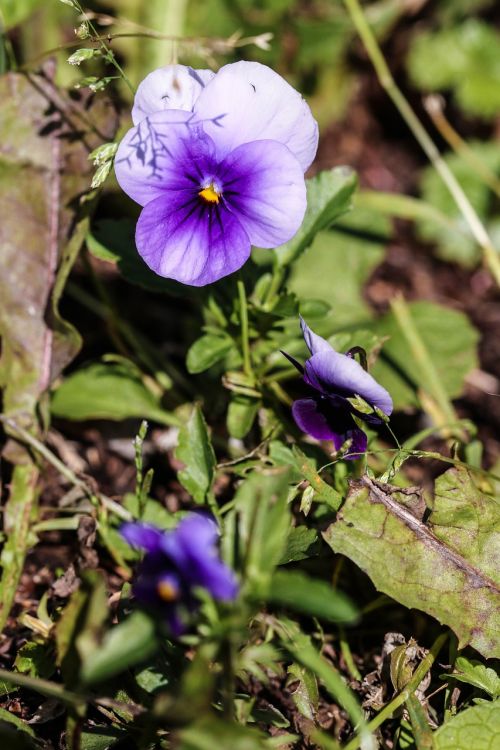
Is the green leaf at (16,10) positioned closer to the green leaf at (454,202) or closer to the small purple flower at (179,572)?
the green leaf at (454,202)

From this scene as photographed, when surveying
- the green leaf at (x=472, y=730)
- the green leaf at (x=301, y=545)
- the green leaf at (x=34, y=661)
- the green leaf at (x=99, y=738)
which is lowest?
the green leaf at (x=99, y=738)

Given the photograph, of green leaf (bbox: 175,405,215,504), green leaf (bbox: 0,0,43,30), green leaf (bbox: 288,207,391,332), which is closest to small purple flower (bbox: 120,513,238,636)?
green leaf (bbox: 175,405,215,504)

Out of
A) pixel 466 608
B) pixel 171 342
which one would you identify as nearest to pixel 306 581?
pixel 466 608

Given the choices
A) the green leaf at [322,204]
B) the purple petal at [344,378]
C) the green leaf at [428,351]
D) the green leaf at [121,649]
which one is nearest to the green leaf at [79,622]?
the green leaf at [121,649]

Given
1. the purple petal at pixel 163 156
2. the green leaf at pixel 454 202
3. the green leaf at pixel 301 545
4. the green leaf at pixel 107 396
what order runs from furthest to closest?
the green leaf at pixel 454 202 → the green leaf at pixel 107 396 → the green leaf at pixel 301 545 → the purple petal at pixel 163 156

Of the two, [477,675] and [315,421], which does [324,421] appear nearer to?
[315,421]

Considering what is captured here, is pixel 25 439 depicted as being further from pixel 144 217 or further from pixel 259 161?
pixel 259 161
